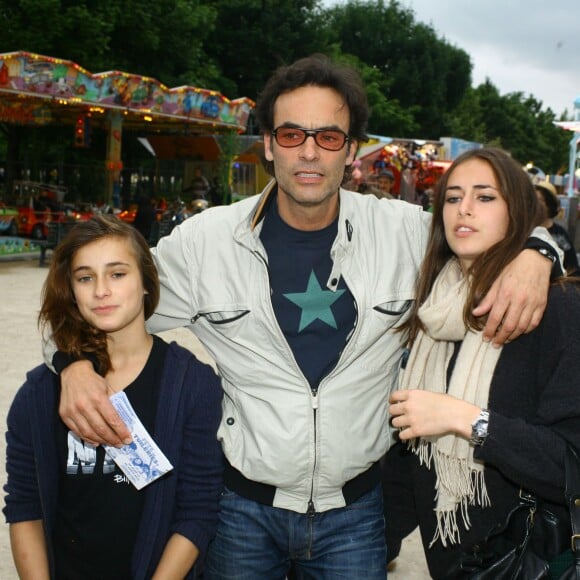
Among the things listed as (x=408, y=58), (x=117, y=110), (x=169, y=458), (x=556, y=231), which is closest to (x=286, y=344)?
(x=169, y=458)

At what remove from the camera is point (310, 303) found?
234 centimetres

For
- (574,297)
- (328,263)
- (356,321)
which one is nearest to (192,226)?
(328,263)

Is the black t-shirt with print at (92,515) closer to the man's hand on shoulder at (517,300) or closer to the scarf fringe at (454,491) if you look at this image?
the scarf fringe at (454,491)

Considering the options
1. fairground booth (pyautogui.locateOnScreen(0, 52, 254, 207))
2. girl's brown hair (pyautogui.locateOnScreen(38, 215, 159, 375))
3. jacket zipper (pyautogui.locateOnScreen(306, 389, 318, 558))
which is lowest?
jacket zipper (pyautogui.locateOnScreen(306, 389, 318, 558))

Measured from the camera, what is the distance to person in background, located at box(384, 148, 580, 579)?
1.90 metres

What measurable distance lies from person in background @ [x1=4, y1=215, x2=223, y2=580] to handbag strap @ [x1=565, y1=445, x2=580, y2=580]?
1.02m

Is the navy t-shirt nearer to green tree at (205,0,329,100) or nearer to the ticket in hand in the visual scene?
the ticket in hand

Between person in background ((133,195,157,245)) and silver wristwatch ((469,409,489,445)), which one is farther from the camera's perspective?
person in background ((133,195,157,245))

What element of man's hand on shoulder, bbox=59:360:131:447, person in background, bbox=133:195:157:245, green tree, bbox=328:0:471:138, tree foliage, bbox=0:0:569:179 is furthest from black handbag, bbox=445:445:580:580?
green tree, bbox=328:0:471:138

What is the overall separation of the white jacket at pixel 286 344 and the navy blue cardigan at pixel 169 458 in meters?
0.11

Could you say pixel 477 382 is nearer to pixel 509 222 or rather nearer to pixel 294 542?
pixel 509 222

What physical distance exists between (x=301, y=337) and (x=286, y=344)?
8 centimetres

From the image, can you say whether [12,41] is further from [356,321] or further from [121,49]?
[356,321]

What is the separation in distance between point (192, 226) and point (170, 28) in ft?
73.6
